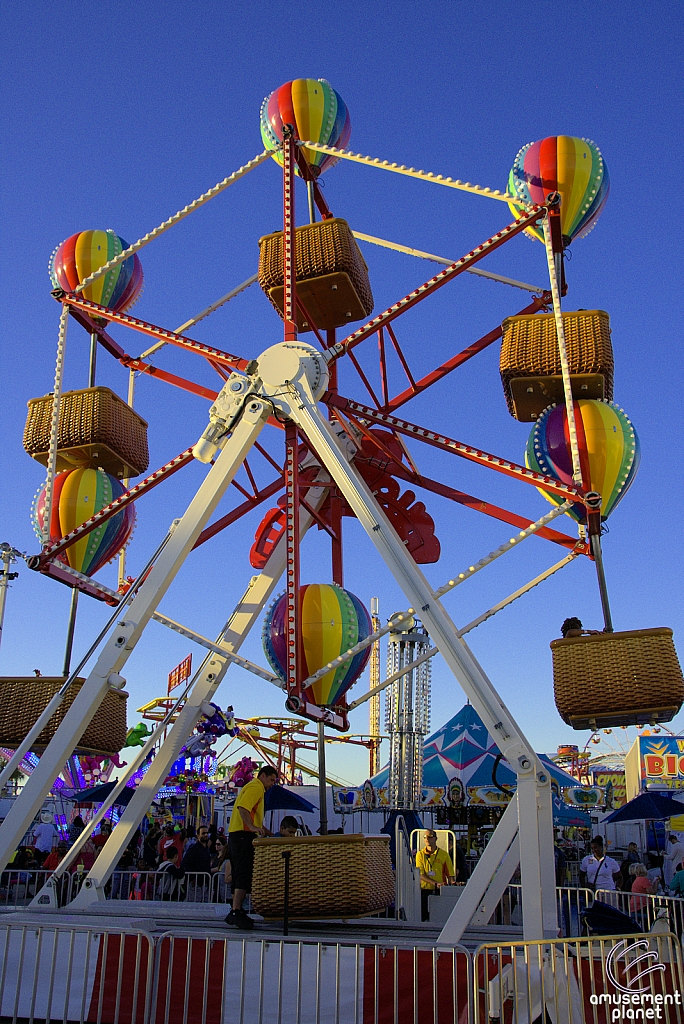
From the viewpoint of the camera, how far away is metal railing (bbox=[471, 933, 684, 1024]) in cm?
480

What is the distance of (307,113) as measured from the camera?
1009cm

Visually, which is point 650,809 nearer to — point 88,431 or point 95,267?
point 88,431

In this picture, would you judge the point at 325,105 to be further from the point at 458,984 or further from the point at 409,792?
the point at 409,792

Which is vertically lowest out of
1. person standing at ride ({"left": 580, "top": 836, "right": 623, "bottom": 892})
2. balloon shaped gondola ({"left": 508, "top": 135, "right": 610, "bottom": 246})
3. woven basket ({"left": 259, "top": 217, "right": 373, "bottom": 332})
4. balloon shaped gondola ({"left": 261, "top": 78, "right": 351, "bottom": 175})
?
person standing at ride ({"left": 580, "top": 836, "right": 623, "bottom": 892})

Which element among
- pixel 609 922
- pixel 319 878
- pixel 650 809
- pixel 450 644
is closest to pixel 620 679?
pixel 450 644

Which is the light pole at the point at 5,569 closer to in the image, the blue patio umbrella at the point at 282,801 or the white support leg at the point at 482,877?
the blue patio umbrella at the point at 282,801

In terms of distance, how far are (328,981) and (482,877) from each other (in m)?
1.30

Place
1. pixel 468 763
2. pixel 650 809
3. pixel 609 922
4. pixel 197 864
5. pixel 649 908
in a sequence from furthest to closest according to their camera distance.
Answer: pixel 468 763
pixel 650 809
pixel 197 864
pixel 649 908
pixel 609 922

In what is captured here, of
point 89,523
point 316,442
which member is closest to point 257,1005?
point 316,442

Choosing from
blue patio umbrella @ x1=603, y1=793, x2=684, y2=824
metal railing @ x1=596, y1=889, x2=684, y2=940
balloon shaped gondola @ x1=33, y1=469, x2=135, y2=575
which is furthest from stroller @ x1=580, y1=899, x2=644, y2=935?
blue patio umbrella @ x1=603, y1=793, x2=684, y2=824

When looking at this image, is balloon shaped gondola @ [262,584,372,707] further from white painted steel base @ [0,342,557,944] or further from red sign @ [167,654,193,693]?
red sign @ [167,654,193,693]

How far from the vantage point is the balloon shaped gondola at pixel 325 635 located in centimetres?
843

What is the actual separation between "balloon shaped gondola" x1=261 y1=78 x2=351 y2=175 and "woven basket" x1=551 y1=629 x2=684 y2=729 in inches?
248

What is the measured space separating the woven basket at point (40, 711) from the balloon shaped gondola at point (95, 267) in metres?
4.41
